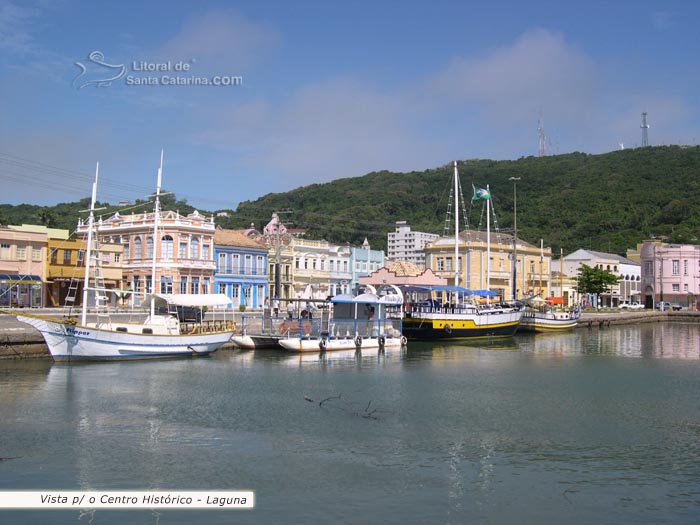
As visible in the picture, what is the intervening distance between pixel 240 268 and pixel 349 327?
1093 inches

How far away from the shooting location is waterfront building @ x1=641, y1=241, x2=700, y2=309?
95188 mm

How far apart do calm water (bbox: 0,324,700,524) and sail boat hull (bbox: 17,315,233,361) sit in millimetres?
1312

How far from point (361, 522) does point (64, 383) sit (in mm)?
18595

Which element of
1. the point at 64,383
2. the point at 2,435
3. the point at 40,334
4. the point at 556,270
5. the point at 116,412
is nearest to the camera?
the point at 2,435

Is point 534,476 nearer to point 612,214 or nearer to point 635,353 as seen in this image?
point 635,353

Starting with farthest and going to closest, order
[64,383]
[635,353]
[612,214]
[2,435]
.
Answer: [612,214] < [635,353] < [64,383] < [2,435]

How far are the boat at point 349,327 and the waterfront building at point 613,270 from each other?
200ft

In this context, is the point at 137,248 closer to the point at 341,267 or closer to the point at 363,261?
the point at 341,267

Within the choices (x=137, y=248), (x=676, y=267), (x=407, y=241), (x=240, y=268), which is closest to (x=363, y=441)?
(x=137, y=248)

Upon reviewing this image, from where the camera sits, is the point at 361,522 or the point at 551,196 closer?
the point at 361,522

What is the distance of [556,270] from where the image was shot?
106 m

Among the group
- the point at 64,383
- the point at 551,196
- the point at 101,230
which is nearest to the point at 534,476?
the point at 64,383

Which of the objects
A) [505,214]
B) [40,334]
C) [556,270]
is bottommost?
[40,334]

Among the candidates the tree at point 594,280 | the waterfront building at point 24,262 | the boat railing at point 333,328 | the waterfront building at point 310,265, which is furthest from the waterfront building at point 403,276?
the tree at point 594,280
